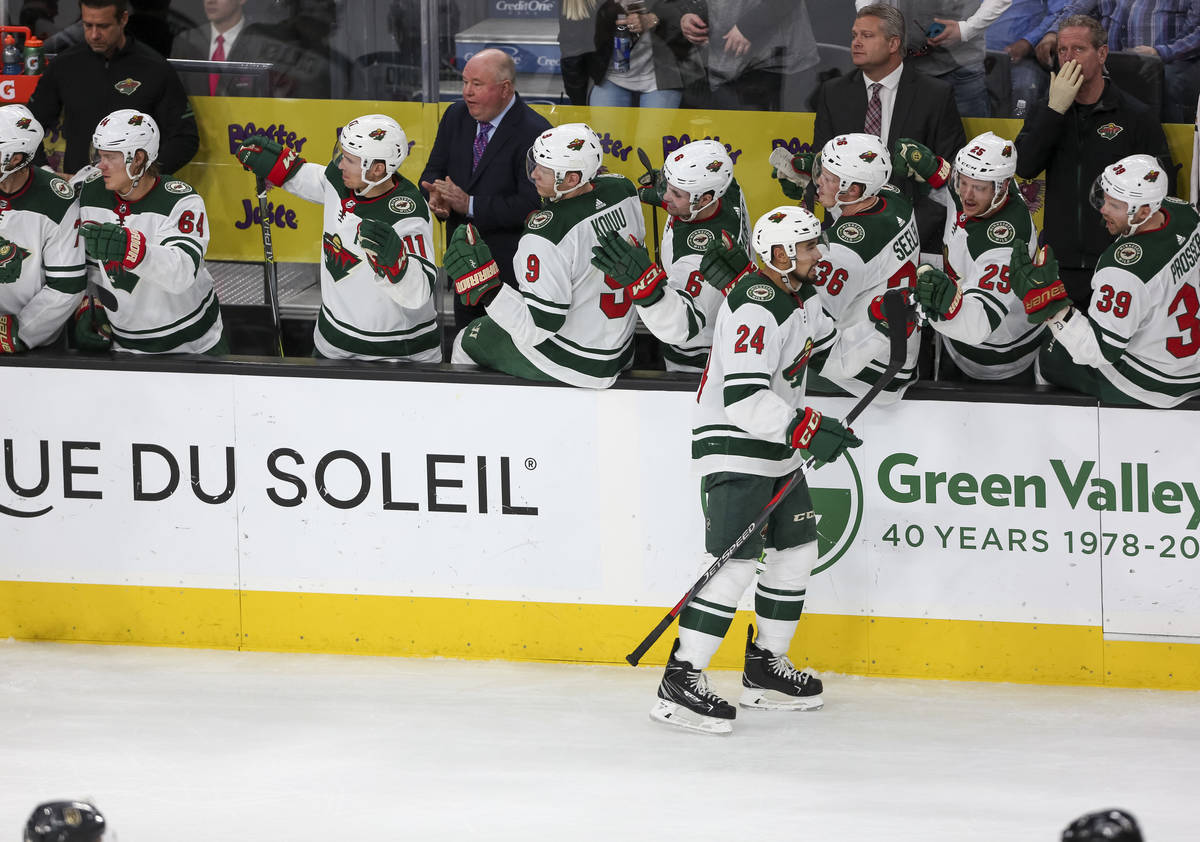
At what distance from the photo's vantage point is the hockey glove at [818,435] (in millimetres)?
4703

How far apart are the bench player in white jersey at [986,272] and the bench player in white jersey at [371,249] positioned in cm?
163

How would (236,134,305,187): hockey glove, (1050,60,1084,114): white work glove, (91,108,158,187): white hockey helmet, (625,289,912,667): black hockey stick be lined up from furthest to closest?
1. (1050,60,1084,114): white work glove
2. (236,134,305,187): hockey glove
3. (91,108,158,187): white hockey helmet
4. (625,289,912,667): black hockey stick

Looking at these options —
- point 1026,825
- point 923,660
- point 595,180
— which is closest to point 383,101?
point 595,180

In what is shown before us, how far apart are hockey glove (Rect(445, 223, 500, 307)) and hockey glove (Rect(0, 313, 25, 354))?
1.56m

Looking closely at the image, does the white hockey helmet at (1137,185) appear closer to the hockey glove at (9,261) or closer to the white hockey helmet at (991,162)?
the white hockey helmet at (991,162)

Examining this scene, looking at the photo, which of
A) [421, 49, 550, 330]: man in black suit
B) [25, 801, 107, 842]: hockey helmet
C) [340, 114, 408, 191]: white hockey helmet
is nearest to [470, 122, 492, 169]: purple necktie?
[421, 49, 550, 330]: man in black suit

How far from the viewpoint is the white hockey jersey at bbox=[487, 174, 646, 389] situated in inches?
206

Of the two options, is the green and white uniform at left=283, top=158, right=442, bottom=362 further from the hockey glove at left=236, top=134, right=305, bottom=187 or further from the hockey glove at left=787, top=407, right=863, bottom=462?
the hockey glove at left=787, top=407, right=863, bottom=462

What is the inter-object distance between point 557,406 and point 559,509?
33 cm

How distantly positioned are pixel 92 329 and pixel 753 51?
113 inches

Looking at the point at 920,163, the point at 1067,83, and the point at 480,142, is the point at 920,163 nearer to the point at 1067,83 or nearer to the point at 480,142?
the point at 1067,83

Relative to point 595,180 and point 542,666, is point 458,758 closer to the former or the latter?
point 542,666

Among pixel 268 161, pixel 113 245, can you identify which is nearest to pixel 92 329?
pixel 113 245

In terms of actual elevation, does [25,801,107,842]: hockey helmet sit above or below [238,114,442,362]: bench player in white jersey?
below
